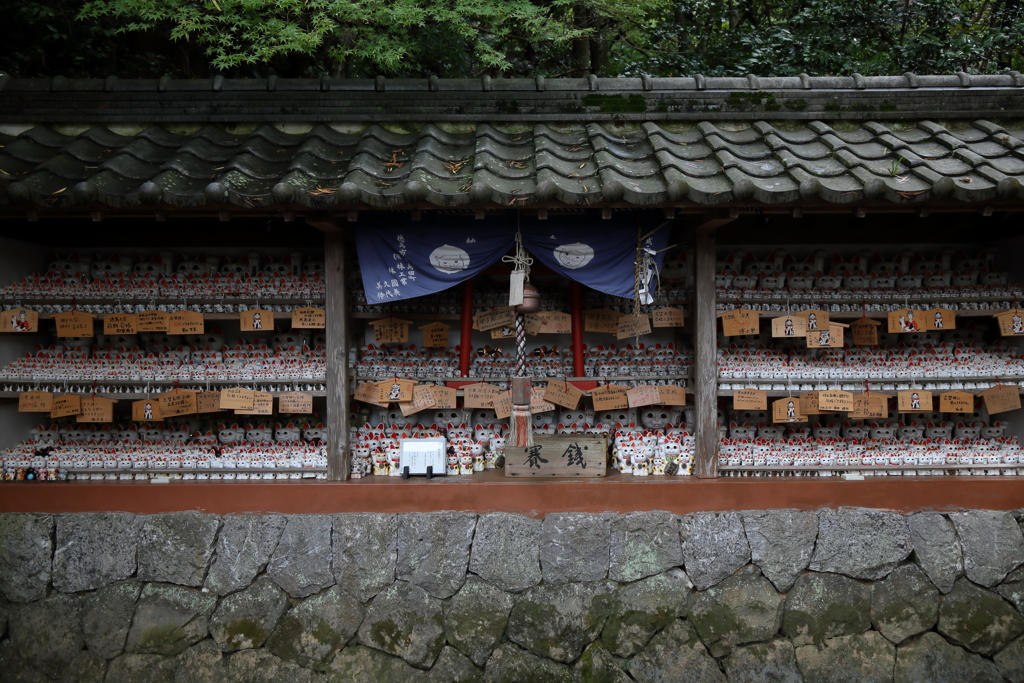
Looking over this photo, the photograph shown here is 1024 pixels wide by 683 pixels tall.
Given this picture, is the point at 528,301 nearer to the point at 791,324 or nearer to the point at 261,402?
the point at 791,324

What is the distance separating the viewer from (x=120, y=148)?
529cm

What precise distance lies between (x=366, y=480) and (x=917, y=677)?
4.90 metres

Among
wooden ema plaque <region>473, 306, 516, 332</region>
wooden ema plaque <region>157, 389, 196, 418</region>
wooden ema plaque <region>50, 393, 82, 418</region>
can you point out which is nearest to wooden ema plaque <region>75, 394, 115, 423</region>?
wooden ema plaque <region>50, 393, 82, 418</region>

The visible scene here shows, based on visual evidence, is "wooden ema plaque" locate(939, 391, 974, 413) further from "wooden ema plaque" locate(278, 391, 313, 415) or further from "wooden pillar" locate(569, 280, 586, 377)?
"wooden ema plaque" locate(278, 391, 313, 415)

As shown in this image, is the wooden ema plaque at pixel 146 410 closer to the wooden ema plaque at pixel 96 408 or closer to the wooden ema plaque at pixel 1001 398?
the wooden ema plaque at pixel 96 408

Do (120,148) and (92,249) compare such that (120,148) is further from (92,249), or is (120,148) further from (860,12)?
(860,12)

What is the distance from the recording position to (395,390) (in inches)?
227

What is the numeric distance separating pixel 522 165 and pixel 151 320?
3.70 m

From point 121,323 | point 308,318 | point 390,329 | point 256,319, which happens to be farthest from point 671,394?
point 121,323

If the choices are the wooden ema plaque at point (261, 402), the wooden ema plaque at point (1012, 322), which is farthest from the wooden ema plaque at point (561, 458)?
the wooden ema plaque at point (1012, 322)

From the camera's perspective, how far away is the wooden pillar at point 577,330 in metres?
5.93

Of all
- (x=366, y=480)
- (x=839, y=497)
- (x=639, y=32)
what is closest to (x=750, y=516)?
(x=839, y=497)

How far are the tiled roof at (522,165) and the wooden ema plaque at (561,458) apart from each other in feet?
7.04

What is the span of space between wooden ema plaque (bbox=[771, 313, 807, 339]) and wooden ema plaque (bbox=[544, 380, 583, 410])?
1897 millimetres
